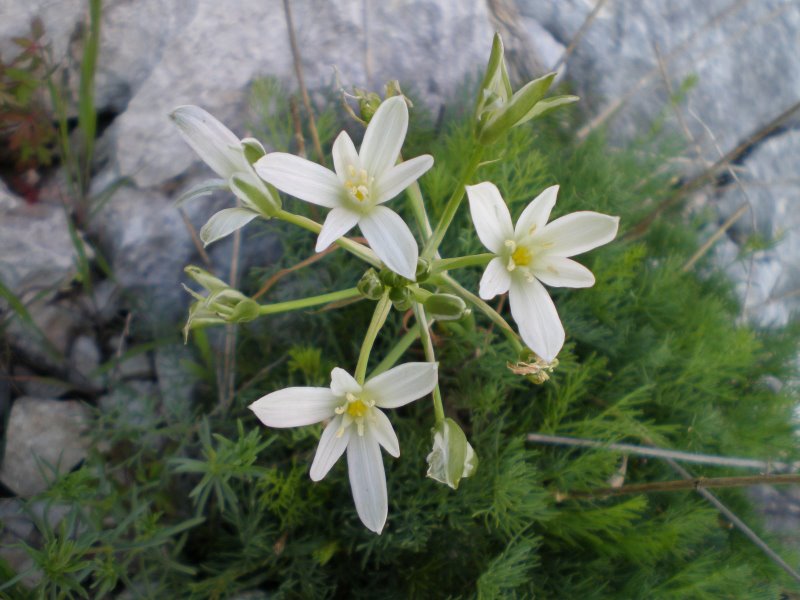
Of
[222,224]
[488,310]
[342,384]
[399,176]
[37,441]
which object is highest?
[399,176]

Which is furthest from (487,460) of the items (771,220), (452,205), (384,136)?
(771,220)

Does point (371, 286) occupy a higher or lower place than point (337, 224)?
lower

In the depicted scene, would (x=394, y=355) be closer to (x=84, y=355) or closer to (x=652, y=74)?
(x=84, y=355)

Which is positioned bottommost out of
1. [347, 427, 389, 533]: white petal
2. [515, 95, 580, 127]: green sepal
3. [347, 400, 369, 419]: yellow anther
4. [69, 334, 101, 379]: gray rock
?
[69, 334, 101, 379]: gray rock

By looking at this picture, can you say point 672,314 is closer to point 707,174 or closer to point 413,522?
point 707,174

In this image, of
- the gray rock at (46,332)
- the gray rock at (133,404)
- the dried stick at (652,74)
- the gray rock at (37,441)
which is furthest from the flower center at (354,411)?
the dried stick at (652,74)

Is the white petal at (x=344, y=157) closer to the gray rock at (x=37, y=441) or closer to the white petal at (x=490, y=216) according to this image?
the white petal at (x=490, y=216)

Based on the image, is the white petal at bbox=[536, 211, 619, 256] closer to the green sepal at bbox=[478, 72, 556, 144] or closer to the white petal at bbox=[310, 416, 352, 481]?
the green sepal at bbox=[478, 72, 556, 144]

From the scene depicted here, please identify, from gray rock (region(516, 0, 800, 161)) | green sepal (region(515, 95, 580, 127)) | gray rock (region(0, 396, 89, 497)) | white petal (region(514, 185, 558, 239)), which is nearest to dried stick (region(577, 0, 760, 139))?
gray rock (region(516, 0, 800, 161))
